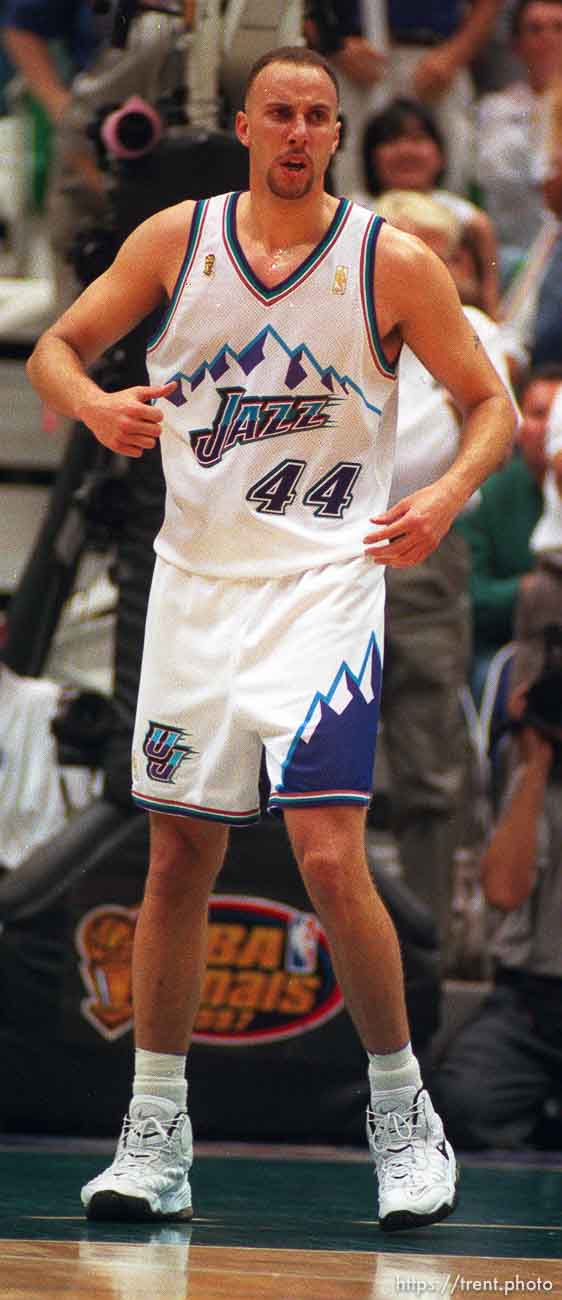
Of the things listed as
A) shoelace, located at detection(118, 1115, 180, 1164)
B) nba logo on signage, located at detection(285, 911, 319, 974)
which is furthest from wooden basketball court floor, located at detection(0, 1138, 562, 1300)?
nba logo on signage, located at detection(285, 911, 319, 974)

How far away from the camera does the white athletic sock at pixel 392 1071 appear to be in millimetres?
3348

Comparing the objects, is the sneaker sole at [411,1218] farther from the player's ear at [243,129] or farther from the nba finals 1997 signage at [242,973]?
the player's ear at [243,129]

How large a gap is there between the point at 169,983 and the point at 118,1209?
37 centimetres

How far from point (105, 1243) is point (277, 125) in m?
1.76

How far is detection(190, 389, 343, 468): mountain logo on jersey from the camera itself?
3.34m

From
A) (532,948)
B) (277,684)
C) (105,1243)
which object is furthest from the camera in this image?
(532,948)

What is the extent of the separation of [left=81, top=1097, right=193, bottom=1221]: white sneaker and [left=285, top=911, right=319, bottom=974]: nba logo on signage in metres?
1.15

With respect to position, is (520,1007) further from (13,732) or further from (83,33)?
(83,33)

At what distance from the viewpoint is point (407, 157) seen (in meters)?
6.32

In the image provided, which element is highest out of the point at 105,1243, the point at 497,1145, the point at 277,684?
the point at 277,684

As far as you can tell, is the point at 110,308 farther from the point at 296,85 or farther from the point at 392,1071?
the point at 392,1071

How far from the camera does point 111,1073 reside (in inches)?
179

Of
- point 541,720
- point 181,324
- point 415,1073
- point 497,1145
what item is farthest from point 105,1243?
point 541,720

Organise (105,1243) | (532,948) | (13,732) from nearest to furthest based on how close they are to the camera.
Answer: (105,1243), (532,948), (13,732)
